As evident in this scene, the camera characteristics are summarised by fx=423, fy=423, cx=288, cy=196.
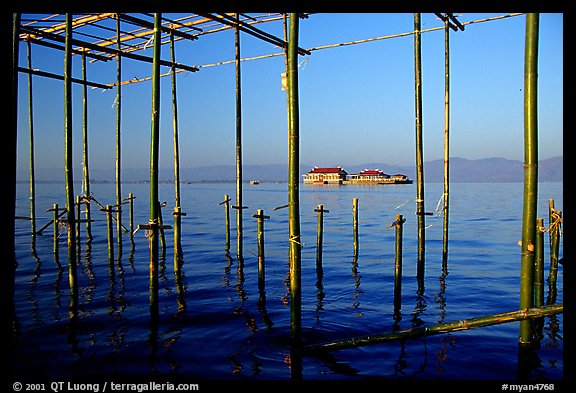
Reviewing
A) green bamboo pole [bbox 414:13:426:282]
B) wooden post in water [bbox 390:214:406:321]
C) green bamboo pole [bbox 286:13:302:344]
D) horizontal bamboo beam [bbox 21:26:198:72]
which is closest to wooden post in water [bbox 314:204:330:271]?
green bamboo pole [bbox 414:13:426:282]

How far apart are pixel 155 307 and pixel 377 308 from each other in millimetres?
5928

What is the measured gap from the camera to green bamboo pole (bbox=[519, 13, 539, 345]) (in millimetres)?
5391

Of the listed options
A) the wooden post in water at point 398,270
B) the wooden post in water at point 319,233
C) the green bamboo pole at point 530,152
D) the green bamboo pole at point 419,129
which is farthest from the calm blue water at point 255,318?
the green bamboo pole at point 530,152

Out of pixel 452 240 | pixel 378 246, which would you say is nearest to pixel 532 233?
pixel 378 246

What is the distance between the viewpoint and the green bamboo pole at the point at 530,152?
→ 539cm

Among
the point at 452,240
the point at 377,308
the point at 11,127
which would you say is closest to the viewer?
the point at 11,127

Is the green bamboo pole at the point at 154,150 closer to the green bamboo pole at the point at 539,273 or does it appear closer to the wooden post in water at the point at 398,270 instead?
the wooden post in water at the point at 398,270

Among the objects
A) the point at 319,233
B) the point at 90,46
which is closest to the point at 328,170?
the point at 319,233

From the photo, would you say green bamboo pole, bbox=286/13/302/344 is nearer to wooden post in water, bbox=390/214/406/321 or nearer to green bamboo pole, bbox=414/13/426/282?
wooden post in water, bbox=390/214/406/321

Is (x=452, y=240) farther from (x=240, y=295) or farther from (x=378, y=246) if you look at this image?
(x=240, y=295)

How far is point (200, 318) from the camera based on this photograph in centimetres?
1041

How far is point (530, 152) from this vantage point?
18.1 ft

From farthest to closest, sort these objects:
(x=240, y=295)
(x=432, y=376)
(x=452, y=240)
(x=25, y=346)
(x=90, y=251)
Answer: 1. (x=452, y=240)
2. (x=90, y=251)
3. (x=240, y=295)
4. (x=25, y=346)
5. (x=432, y=376)

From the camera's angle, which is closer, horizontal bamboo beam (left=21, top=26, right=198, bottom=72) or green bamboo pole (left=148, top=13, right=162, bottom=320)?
green bamboo pole (left=148, top=13, right=162, bottom=320)
